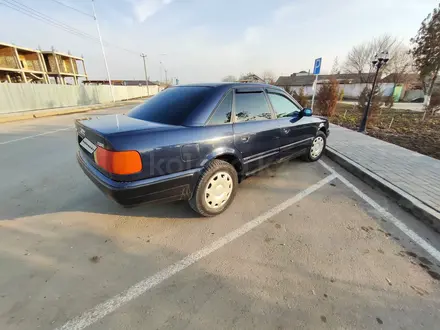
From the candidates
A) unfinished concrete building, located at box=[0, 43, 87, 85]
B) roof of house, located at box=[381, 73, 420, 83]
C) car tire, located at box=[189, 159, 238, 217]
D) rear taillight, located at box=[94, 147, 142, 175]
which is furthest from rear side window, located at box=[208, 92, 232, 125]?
roof of house, located at box=[381, 73, 420, 83]

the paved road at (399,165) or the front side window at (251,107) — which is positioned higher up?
the front side window at (251,107)

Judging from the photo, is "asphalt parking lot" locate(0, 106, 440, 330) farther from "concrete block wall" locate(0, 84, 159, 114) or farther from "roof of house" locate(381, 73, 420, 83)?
"roof of house" locate(381, 73, 420, 83)

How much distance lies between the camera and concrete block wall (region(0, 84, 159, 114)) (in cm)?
1452

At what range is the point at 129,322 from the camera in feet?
5.21

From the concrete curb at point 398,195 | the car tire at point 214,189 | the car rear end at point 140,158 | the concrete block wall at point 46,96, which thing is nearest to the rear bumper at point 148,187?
the car rear end at point 140,158

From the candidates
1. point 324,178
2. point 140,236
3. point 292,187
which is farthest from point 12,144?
point 324,178

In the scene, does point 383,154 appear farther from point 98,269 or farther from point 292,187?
point 98,269

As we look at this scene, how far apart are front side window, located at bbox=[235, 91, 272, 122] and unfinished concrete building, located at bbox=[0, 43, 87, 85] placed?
39581 millimetres

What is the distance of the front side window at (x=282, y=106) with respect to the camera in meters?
3.60

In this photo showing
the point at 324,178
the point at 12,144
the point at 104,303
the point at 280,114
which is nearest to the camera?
the point at 104,303

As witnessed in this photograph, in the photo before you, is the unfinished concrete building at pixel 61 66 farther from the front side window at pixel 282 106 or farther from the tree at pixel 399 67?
the tree at pixel 399 67

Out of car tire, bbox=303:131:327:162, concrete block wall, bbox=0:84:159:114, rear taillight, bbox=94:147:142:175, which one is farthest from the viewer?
concrete block wall, bbox=0:84:159:114

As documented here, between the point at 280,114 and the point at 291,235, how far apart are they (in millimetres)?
2069

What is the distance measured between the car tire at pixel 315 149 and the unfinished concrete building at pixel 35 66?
40.0 metres
